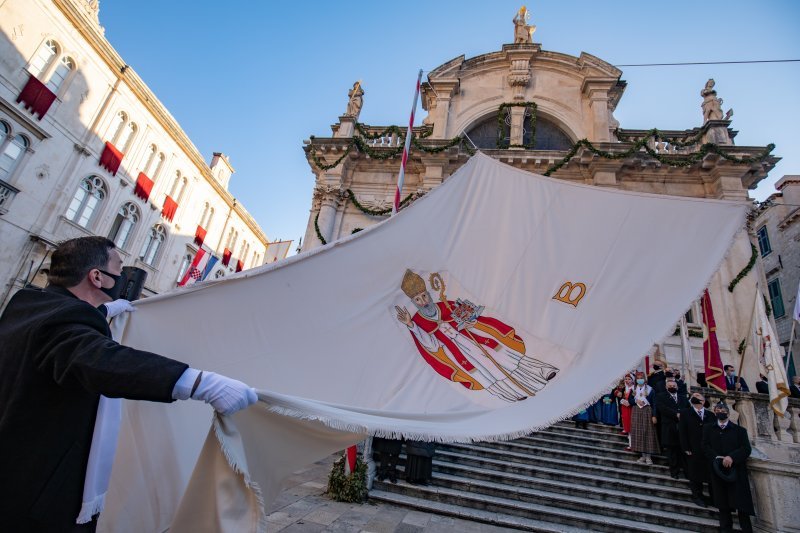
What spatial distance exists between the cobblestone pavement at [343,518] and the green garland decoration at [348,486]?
4.5 inches

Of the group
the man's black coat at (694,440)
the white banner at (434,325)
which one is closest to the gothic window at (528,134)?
the man's black coat at (694,440)

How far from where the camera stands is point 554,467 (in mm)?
7934

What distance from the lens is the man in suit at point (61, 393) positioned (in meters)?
1.57

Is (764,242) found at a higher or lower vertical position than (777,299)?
higher

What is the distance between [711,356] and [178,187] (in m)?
31.9

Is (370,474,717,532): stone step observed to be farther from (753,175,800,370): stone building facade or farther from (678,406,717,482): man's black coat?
(753,175,800,370): stone building facade

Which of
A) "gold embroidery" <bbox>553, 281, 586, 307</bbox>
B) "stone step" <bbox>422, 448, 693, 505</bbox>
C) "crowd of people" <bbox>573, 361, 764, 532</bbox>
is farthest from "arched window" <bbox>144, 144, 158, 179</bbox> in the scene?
"gold embroidery" <bbox>553, 281, 586, 307</bbox>

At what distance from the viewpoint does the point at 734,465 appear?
632 centimetres

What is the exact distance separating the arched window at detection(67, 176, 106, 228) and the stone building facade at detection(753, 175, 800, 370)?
37.5m

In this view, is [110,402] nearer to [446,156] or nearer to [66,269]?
[66,269]

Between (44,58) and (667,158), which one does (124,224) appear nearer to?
(44,58)

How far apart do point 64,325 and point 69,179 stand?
23.6 m

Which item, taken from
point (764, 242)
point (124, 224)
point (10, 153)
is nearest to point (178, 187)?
point (124, 224)

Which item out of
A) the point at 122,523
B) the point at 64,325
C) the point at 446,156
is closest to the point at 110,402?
the point at 64,325
